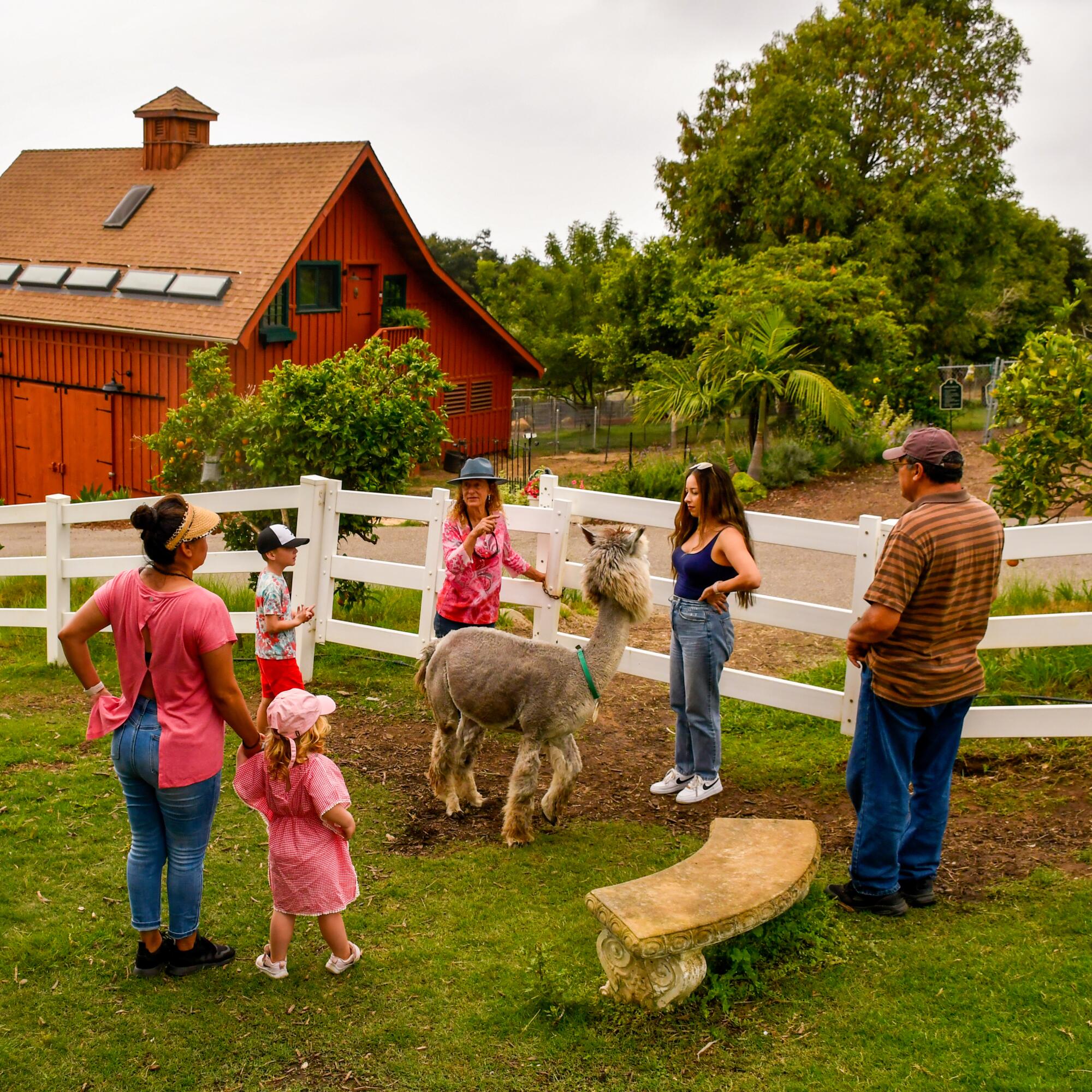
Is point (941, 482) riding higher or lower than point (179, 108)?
lower

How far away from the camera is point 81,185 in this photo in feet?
87.6

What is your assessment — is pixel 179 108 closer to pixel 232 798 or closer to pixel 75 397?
pixel 75 397

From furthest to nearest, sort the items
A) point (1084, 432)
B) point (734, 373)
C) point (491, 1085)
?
point (734, 373) < point (1084, 432) < point (491, 1085)

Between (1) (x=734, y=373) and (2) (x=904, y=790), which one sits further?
(1) (x=734, y=373)

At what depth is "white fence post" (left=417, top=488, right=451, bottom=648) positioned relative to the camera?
7824 millimetres

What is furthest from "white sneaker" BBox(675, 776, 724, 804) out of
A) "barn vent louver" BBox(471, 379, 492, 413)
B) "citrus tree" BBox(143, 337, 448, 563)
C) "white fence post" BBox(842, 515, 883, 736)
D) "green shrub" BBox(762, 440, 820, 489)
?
"barn vent louver" BBox(471, 379, 492, 413)

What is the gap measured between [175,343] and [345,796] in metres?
18.5

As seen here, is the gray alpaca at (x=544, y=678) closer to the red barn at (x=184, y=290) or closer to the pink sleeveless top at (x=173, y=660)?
the pink sleeveless top at (x=173, y=660)

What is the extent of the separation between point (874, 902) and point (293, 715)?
2.55 m

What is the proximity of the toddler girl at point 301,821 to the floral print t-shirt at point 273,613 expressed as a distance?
72.3 inches

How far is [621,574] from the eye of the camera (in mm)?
5809

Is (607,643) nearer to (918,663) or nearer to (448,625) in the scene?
(448,625)

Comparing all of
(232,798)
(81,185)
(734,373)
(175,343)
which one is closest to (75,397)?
(175,343)

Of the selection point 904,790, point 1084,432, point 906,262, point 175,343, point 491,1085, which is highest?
point 906,262
